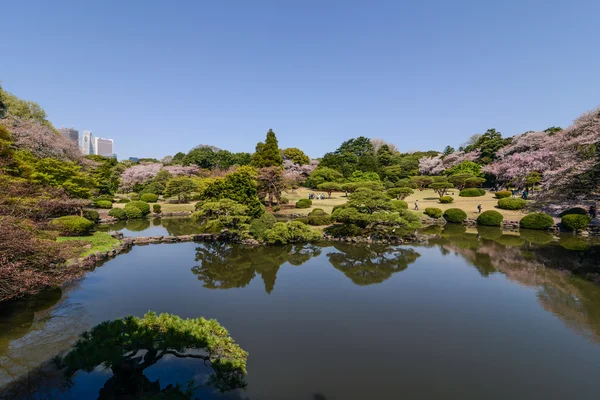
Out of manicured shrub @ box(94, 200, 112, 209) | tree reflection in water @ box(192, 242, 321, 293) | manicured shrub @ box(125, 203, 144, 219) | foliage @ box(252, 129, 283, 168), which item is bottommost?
tree reflection in water @ box(192, 242, 321, 293)

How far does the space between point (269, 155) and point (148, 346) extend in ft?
96.2

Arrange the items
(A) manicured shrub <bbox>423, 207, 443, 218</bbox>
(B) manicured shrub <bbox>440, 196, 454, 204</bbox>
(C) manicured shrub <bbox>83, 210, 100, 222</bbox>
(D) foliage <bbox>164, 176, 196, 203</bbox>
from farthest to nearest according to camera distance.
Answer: (D) foliage <bbox>164, 176, 196, 203</bbox>, (B) manicured shrub <bbox>440, 196, 454, 204</bbox>, (A) manicured shrub <bbox>423, 207, 443, 218</bbox>, (C) manicured shrub <bbox>83, 210, 100, 222</bbox>

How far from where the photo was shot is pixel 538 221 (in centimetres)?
Result: 2003

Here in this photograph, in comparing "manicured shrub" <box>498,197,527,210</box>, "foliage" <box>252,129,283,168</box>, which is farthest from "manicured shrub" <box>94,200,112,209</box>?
"manicured shrub" <box>498,197,527,210</box>

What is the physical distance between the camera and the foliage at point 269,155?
3231 centimetres

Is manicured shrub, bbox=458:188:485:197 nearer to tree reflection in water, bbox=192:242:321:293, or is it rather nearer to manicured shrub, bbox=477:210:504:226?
manicured shrub, bbox=477:210:504:226

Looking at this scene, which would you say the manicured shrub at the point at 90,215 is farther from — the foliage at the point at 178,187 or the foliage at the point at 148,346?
the foliage at the point at 148,346

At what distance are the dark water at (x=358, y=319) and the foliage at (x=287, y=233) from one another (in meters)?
1.35

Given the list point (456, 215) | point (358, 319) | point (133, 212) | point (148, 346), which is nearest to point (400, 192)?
point (456, 215)

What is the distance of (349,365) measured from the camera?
18.3 ft

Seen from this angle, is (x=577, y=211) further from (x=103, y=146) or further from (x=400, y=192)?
(x=103, y=146)

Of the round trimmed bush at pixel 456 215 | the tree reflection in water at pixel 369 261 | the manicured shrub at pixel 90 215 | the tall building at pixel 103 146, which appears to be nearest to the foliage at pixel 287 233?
the tree reflection in water at pixel 369 261

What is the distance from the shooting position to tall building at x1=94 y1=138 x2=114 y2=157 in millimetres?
179625

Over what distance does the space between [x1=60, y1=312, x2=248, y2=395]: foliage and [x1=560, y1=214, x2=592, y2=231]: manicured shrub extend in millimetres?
22753
